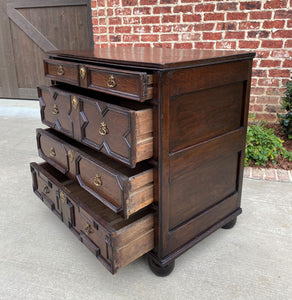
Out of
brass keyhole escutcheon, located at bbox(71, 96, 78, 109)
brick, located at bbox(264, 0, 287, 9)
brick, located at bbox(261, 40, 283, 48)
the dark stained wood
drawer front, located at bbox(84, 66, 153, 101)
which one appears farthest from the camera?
the dark stained wood

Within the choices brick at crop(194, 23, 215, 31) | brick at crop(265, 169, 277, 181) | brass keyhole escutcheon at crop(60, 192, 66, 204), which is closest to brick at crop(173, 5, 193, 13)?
brick at crop(194, 23, 215, 31)

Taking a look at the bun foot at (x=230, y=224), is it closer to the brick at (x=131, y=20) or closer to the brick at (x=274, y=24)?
the brick at (x=274, y=24)

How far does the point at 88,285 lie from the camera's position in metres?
1.48

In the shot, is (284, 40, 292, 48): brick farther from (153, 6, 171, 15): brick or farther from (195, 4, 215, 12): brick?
(153, 6, 171, 15): brick

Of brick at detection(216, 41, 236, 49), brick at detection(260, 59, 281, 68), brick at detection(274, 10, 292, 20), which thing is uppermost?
brick at detection(274, 10, 292, 20)

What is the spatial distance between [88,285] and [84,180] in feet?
1.65

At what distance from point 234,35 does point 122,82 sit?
2085mm

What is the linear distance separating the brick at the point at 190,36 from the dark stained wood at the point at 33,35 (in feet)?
4.67

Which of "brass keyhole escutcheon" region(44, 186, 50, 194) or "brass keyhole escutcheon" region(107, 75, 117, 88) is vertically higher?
"brass keyhole escutcheon" region(107, 75, 117, 88)

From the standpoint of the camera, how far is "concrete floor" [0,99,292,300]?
144 centimetres

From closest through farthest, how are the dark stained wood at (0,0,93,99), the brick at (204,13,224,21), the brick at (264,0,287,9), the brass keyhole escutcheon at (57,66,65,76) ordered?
the brass keyhole escutcheon at (57,66,65,76) < the brick at (264,0,287,9) < the brick at (204,13,224,21) < the dark stained wood at (0,0,93,99)

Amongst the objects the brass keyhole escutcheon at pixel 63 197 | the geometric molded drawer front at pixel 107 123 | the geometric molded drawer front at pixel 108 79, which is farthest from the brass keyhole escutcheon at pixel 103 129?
the brass keyhole escutcheon at pixel 63 197

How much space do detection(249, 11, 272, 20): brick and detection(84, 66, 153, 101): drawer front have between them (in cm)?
204

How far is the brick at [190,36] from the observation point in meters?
3.10
